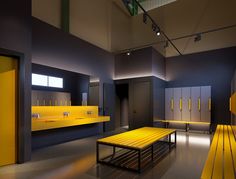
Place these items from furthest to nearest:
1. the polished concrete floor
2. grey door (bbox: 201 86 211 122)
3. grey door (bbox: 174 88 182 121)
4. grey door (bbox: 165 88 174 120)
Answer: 1. grey door (bbox: 165 88 174 120)
2. grey door (bbox: 174 88 182 121)
3. grey door (bbox: 201 86 211 122)
4. the polished concrete floor

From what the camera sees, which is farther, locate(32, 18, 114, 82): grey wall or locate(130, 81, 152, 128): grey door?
locate(130, 81, 152, 128): grey door

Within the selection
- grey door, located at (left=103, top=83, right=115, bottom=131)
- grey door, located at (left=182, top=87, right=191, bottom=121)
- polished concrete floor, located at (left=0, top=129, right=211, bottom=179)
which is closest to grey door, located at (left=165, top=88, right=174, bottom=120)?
grey door, located at (left=182, top=87, right=191, bottom=121)

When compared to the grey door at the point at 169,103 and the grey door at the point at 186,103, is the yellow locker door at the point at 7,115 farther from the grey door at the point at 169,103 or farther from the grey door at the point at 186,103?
the grey door at the point at 186,103

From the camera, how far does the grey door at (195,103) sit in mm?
6411

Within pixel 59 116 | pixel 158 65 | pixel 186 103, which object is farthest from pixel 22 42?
pixel 186 103

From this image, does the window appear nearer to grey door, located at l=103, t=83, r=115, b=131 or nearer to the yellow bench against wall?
the yellow bench against wall

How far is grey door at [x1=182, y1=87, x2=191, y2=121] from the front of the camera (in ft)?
21.7

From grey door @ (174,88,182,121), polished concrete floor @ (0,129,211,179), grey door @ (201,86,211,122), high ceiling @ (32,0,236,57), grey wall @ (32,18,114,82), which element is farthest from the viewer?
grey door @ (174,88,182,121)

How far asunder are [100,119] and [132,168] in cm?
273

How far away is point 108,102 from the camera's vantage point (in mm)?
6629

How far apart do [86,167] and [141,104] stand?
3929mm

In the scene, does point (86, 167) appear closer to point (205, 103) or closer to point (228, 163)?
point (228, 163)

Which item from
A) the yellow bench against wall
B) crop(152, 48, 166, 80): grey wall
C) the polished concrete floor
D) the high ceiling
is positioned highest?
the high ceiling

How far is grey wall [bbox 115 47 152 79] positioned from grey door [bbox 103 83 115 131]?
2.56ft
